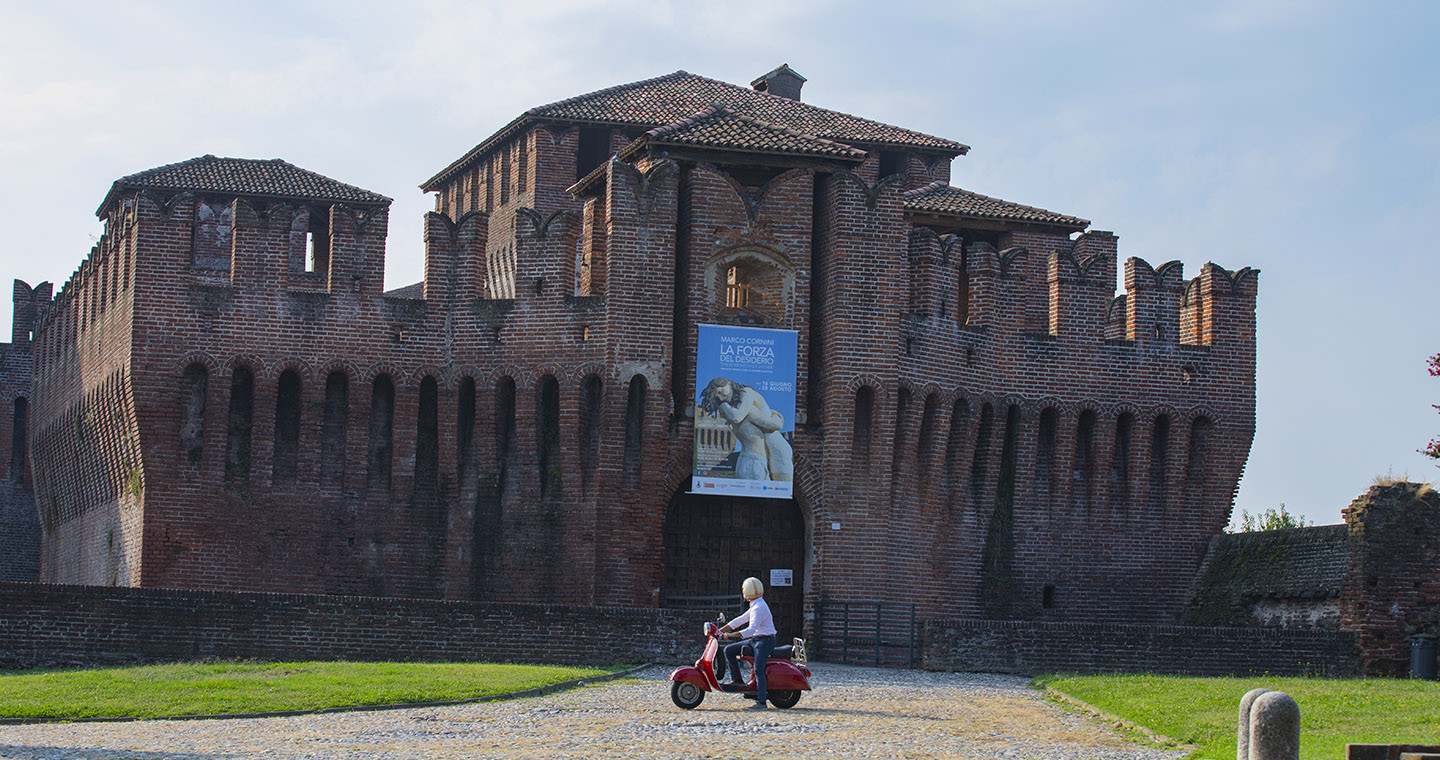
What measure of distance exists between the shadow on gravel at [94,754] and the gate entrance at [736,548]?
17.0 m

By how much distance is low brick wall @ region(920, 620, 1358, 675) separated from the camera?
28.0 meters

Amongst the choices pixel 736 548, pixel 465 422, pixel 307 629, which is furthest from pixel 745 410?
pixel 307 629

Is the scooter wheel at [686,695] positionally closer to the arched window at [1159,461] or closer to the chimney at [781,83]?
the arched window at [1159,461]

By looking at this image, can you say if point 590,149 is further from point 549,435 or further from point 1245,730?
point 1245,730

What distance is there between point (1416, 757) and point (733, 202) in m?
20.7

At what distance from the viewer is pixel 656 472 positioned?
106 ft

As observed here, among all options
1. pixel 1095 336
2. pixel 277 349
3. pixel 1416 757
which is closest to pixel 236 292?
pixel 277 349

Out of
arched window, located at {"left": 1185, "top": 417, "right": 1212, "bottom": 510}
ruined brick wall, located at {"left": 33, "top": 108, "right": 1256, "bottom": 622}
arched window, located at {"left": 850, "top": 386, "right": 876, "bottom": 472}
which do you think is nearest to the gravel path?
ruined brick wall, located at {"left": 33, "top": 108, "right": 1256, "bottom": 622}

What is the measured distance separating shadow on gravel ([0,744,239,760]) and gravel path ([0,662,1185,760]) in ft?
0.06

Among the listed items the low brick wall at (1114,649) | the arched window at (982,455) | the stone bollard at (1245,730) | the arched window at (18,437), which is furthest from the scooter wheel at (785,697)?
the arched window at (18,437)

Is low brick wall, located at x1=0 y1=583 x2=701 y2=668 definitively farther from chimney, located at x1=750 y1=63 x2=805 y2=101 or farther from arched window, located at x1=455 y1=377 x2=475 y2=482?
chimney, located at x1=750 y1=63 x2=805 y2=101

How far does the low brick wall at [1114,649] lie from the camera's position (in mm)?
28000

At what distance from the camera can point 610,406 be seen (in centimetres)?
3222

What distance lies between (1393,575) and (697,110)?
71.5 ft
